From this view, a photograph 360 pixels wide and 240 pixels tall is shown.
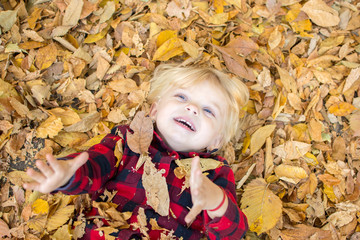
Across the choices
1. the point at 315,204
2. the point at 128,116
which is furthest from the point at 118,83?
the point at 315,204

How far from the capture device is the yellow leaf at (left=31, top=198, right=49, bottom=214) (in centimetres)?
150

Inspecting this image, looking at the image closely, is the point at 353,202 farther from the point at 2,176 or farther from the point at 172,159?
the point at 2,176

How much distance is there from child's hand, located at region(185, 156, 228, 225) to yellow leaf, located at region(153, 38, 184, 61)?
909mm

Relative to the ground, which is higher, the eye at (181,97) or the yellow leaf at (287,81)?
the eye at (181,97)

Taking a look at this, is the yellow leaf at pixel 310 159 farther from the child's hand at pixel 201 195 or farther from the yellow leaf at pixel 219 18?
the yellow leaf at pixel 219 18

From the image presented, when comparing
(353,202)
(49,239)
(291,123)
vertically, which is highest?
(291,123)

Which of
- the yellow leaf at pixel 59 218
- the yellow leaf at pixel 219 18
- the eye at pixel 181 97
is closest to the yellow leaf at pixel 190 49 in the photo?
the yellow leaf at pixel 219 18

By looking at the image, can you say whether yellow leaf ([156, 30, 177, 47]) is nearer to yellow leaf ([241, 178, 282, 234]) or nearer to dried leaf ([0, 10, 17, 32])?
dried leaf ([0, 10, 17, 32])

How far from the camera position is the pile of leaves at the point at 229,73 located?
1600 millimetres

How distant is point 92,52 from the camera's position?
5.98 ft

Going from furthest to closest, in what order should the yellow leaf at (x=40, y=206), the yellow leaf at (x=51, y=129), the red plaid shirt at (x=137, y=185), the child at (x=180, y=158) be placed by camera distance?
the yellow leaf at (x=51, y=129)
the yellow leaf at (x=40, y=206)
the red plaid shirt at (x=137, y=185)
the child at (x=180, y=158)

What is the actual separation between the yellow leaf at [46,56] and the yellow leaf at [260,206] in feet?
4.37

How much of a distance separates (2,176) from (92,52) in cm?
84

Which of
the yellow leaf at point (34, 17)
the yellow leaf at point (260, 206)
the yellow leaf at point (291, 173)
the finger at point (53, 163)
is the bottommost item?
the yellow leaf at point (260, 206)
